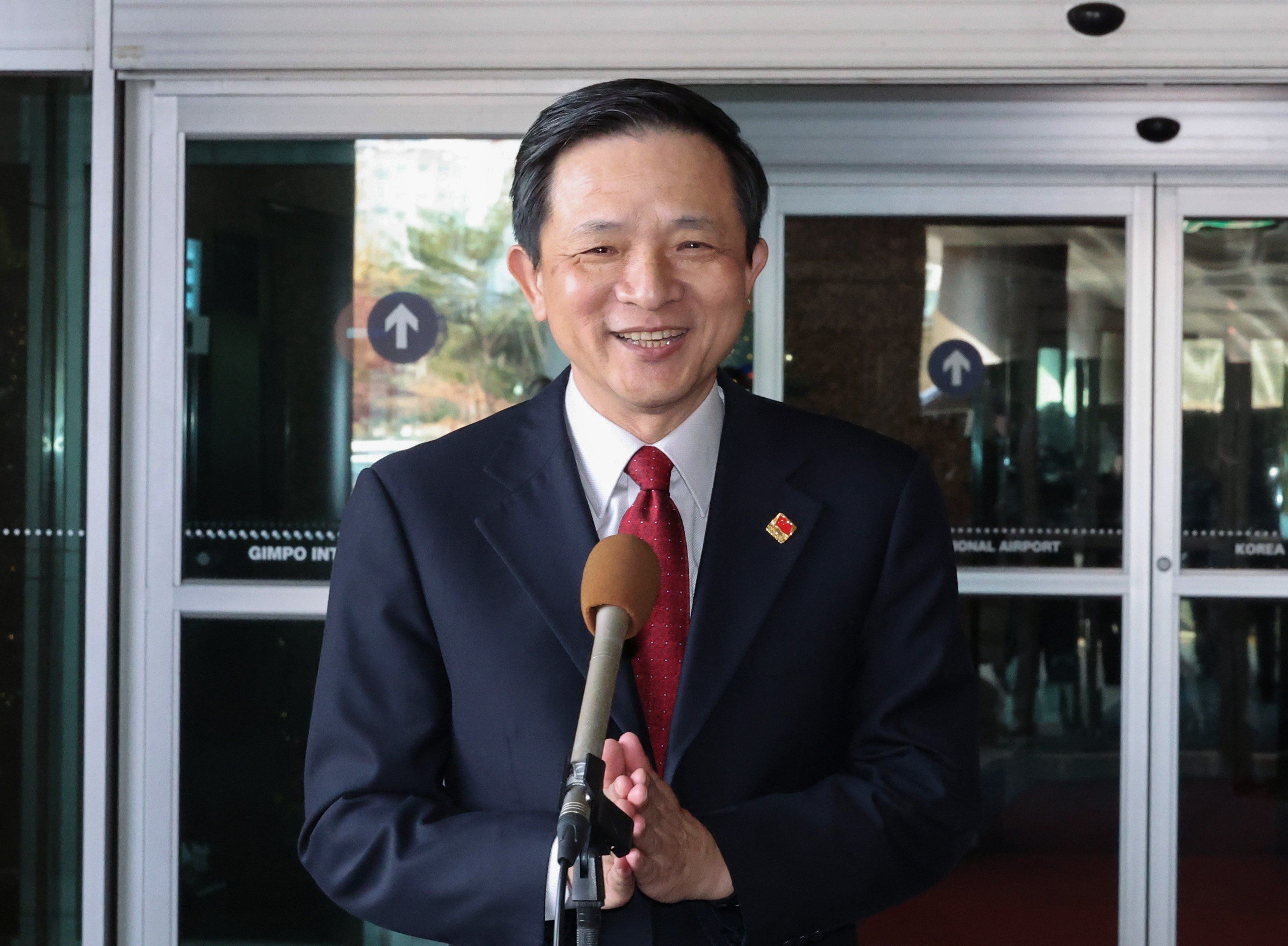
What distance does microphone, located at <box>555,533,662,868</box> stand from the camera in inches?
33.1

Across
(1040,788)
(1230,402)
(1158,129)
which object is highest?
(1158,129)

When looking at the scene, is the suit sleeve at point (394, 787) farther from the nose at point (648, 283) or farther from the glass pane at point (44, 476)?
the glass pane at point (44, 476)

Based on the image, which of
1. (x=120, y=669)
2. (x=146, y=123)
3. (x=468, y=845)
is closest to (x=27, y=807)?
(x=120, y=669)

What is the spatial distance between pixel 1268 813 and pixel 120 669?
2.95m

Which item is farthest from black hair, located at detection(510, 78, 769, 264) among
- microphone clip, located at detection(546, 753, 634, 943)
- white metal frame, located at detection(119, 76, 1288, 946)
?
white metal frame, located at detection(119, 76, 1288, 946)

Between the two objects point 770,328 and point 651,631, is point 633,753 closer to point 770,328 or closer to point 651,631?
point 651,631

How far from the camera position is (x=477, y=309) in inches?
124

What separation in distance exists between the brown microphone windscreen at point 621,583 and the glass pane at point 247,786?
2.21 m

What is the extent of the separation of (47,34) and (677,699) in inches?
98.9

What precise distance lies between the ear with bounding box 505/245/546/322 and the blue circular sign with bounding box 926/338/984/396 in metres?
1.75

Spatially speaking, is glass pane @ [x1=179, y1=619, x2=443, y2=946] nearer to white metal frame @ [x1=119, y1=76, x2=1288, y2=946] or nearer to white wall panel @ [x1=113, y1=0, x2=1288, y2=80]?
white metal frame @ [x1=119, y1=76, x2=1288, y2=946]

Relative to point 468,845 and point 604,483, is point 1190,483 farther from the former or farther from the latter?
point 468,845

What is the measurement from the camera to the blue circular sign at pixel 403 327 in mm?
3158

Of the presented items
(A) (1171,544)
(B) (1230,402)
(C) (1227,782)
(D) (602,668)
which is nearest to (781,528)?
(D) (602,668)
